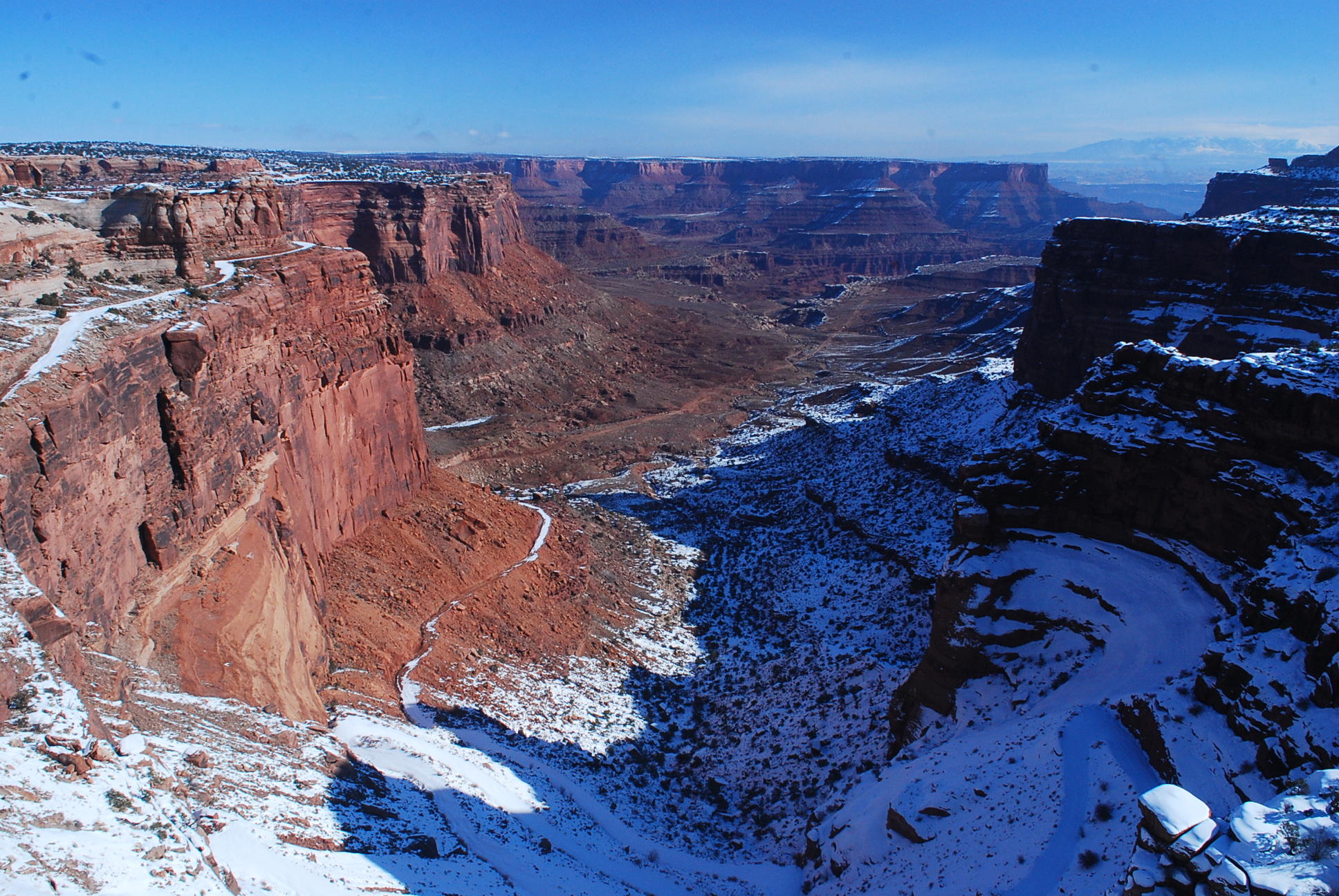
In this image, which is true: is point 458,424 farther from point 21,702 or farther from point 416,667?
point 21,702

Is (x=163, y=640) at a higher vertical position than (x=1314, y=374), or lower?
lower

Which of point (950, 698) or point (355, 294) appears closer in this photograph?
point (950, 698)

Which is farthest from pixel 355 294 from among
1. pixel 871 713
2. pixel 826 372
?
pixel 826 372

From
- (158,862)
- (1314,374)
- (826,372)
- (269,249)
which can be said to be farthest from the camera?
(826,372)

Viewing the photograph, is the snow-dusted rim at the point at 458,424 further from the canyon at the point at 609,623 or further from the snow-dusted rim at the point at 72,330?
the snow-dusted rim at the point at 72,330

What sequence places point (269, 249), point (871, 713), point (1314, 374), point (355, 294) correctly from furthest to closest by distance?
point (355, 294) < point (269, 249) < point (871, 713) < point (1314, 374)

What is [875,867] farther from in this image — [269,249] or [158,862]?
[269,249]

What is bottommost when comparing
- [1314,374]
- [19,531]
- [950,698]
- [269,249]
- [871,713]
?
[871,713]

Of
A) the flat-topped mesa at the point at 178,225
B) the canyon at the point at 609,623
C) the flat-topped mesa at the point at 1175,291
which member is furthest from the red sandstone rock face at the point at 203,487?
the flat-topped mesa at the point at 1175,291
